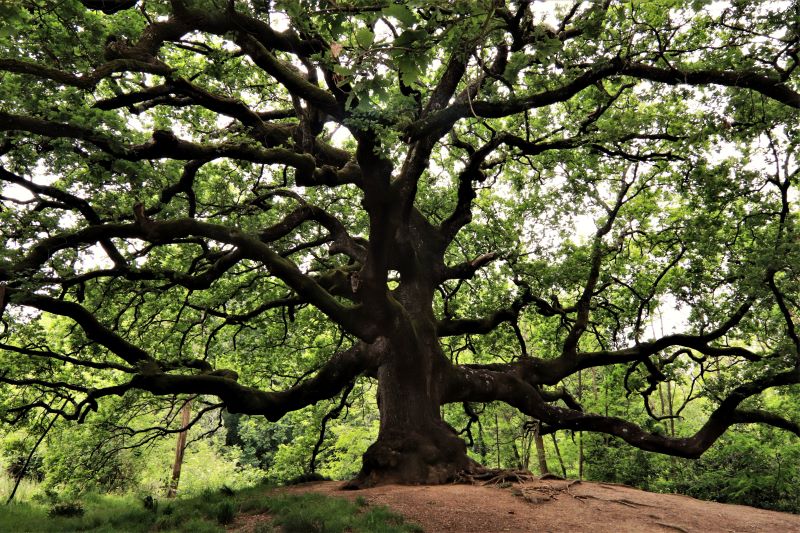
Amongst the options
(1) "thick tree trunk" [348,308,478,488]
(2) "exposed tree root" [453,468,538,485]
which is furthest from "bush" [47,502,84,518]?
(2) "exposed tree root" [453,468,538,485]

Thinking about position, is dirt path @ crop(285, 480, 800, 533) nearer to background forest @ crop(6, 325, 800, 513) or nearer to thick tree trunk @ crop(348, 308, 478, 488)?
thick tree trunk @ crop(348, 308, 478, 488)

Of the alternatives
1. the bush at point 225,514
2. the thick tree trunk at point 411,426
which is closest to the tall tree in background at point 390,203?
the thick tree trunk at point 411,426

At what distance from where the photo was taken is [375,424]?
22.2 meters

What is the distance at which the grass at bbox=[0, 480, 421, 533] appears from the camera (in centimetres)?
558

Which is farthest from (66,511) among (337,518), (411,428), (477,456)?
(477,456)

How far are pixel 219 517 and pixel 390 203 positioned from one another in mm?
5613

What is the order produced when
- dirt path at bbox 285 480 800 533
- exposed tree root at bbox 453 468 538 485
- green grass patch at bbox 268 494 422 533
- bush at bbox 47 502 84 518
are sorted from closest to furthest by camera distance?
1. green grass patch at bbox 268 494 422 533
2. dirt path at bbox 285 480 800 533
3. bush at bbox 47 502 84 518
4. exposed tree root at bbox 453 468 538 485

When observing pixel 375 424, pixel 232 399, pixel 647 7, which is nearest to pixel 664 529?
pixel 232 399

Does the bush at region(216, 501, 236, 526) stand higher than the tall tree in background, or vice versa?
the tall tree in background

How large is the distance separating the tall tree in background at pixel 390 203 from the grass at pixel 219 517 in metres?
1.61

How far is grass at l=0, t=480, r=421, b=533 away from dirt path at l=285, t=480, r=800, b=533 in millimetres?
566

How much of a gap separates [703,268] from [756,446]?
7.43m

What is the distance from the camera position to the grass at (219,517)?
5.58 meters

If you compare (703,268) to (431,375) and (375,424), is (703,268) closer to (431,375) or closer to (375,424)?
(431,375)
